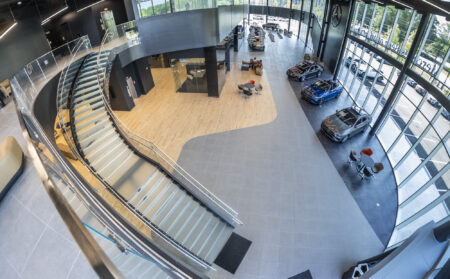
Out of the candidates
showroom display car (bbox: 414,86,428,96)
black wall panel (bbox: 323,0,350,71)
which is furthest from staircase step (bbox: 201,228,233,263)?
black wall panel (bbox: 323,0,350,71)

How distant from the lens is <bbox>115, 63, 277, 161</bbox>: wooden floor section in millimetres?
11789

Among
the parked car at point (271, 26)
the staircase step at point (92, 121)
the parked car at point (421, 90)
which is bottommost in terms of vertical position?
the staircase step at point (92, 121)

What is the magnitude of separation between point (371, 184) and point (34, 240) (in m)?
10.5

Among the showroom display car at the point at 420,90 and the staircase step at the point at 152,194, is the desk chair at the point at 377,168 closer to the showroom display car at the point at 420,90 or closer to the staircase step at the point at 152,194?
the showroom display car at the point at 420,90

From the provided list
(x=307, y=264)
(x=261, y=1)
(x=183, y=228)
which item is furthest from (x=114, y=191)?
(x=261, y=1)

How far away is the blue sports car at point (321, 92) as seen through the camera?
13.9m

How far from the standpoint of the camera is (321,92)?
14.1 metres

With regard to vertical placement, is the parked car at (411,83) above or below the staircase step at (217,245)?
above

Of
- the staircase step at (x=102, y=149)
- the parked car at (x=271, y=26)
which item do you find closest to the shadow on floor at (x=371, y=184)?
the staircase step at (x=102, y=149)

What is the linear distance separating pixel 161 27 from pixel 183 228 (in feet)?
34.7

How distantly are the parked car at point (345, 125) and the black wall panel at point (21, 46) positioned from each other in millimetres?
14490

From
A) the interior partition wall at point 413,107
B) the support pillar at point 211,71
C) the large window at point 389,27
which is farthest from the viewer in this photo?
the support pillar at point 211,71

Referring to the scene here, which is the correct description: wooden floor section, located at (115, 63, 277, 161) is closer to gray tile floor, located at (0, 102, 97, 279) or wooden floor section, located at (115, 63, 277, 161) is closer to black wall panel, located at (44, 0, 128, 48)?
black wall panel, located at (44, 0, 128, 48)

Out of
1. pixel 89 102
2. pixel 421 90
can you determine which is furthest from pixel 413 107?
pixel 89 102
